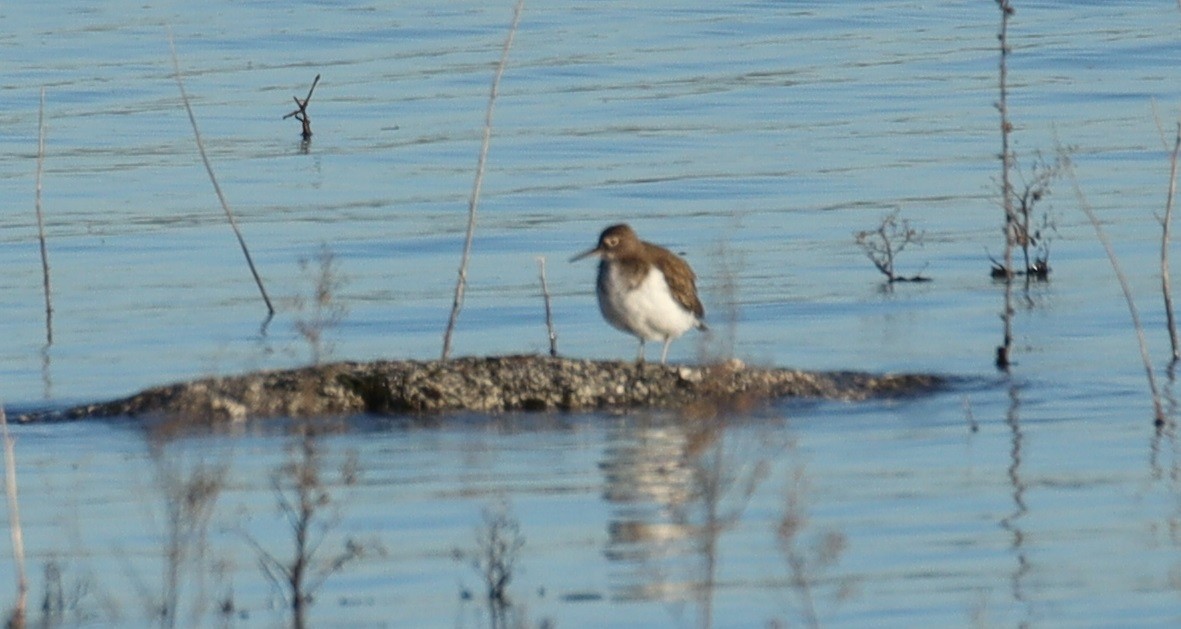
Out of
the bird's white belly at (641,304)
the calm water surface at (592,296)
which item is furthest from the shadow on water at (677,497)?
the bird's white belly at (641,304)

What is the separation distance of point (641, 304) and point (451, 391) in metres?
1.16

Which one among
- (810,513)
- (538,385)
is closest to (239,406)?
(538,385)

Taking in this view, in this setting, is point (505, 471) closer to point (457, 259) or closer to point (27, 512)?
point (27, 512)

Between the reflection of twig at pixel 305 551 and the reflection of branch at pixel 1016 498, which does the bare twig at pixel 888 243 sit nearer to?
the reflection of branch at pixel 1016 498

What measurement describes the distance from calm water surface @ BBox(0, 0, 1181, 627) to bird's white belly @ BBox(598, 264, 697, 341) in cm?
34

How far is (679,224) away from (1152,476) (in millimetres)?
10320

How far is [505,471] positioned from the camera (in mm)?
10266

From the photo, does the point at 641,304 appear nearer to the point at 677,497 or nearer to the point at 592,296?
the point at 677,497

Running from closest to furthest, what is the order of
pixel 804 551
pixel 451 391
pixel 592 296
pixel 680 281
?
1. pixel 804 551
2. pixel 451 391
3. pixel 680 281
4. pixel 592 296

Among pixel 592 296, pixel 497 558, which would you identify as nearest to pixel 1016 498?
pixel 497 558

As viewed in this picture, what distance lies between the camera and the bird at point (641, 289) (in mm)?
12164

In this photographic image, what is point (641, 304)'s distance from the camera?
12141 mm

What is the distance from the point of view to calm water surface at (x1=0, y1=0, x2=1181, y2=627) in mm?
8484

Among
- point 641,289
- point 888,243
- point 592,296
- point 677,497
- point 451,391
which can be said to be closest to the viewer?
point 677,497
